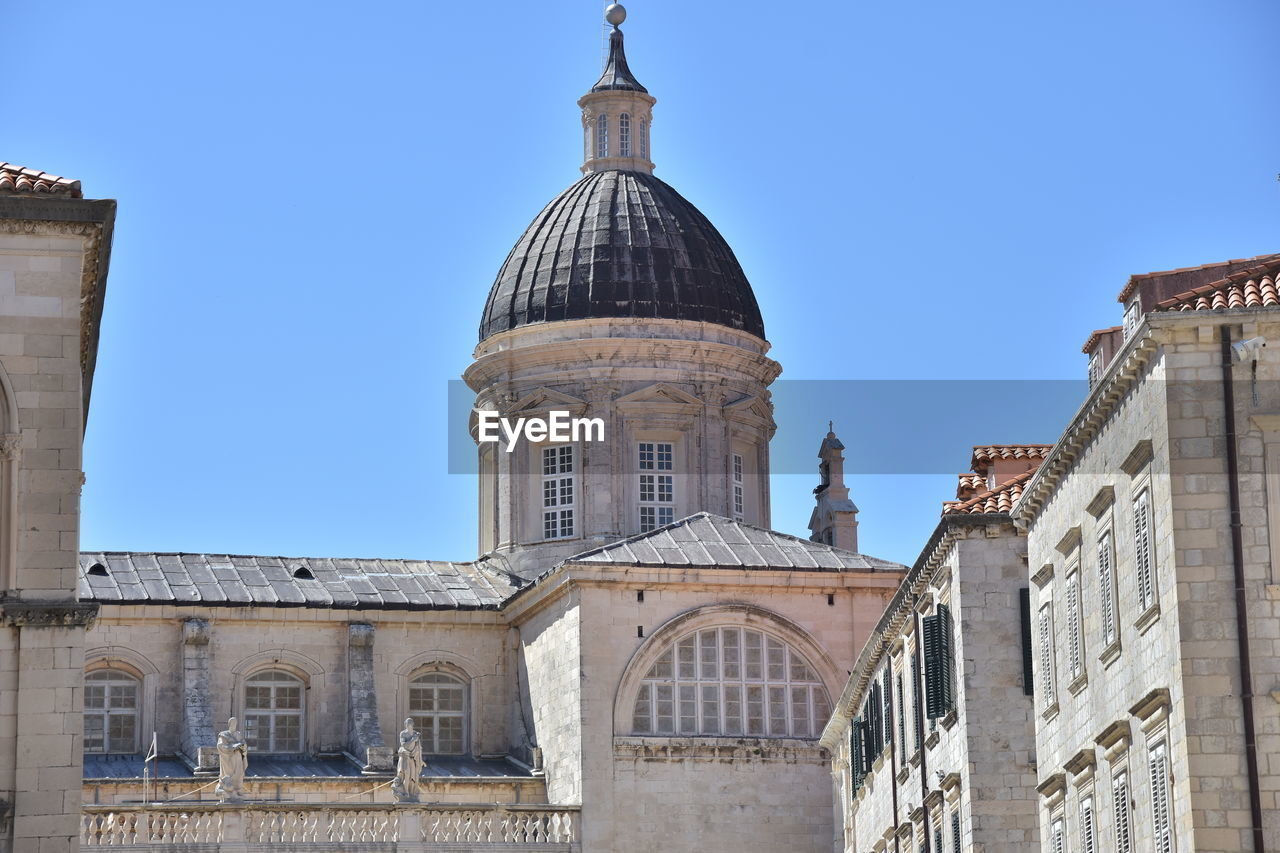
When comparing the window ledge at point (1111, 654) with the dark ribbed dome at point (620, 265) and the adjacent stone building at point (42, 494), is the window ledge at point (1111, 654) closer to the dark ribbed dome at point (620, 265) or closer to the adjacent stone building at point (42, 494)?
the adjacent stone building at point (42, 494)

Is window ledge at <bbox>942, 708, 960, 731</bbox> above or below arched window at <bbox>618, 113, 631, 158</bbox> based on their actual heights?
below

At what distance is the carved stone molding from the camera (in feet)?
97.4

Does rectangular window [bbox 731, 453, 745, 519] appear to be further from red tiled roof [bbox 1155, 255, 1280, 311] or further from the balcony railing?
red tiled roof [bbox 1155, 255, 1280, 311]

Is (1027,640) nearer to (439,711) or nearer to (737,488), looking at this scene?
(439,711)

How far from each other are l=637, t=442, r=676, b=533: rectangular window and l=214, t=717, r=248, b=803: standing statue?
13481mm

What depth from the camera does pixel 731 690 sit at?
189 ft

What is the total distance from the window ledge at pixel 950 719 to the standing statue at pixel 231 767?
63.7 feet

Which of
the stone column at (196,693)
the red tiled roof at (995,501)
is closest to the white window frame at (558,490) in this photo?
the stone column at (196,693)

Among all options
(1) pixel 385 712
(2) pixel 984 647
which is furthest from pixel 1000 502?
(1) pixel 385 712

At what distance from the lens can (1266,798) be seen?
2645 centimetres

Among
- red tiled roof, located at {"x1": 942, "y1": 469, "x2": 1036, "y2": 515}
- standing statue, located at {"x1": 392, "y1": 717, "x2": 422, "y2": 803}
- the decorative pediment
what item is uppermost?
the decorative pediment

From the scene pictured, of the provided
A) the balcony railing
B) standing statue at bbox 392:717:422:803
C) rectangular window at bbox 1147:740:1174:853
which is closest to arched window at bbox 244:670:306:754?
standing statue at bbox 392:717:422:803

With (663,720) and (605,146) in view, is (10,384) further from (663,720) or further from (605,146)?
(605,146)

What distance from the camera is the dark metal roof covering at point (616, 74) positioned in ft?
229
